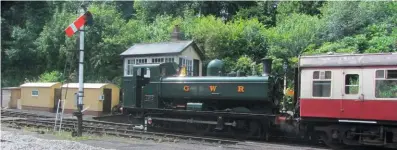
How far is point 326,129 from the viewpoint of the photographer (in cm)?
1273

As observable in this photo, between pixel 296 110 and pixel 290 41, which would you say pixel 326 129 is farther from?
pixel 290 41

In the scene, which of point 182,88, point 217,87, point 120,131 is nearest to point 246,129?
point 217,87

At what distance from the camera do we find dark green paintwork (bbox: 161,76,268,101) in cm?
1425

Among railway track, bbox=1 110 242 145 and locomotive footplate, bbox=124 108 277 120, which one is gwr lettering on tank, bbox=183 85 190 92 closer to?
locomotive footplate, bbox=124 108 277 120

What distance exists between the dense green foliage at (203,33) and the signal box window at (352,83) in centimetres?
1057

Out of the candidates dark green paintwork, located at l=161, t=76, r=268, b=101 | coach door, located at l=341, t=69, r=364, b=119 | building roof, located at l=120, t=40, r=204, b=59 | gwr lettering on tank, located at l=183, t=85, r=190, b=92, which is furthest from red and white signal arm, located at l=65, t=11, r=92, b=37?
building roof, located at l=120, t=40, r=204, b=59

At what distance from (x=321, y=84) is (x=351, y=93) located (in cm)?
93

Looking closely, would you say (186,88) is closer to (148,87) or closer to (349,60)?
(148,87)

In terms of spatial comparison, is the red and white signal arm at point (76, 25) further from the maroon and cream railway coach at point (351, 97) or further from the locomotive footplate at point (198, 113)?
the maroon and cream railway coach at point (351, 97)

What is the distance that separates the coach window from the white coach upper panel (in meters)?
0.25

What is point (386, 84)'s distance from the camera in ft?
38.0

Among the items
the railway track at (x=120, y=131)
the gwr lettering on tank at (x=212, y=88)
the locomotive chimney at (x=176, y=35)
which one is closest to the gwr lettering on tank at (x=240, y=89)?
the gwr lettering on tank at (x=212, y=88)

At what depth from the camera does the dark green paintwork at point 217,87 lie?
1425 cm

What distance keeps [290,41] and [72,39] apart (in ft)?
58.1
